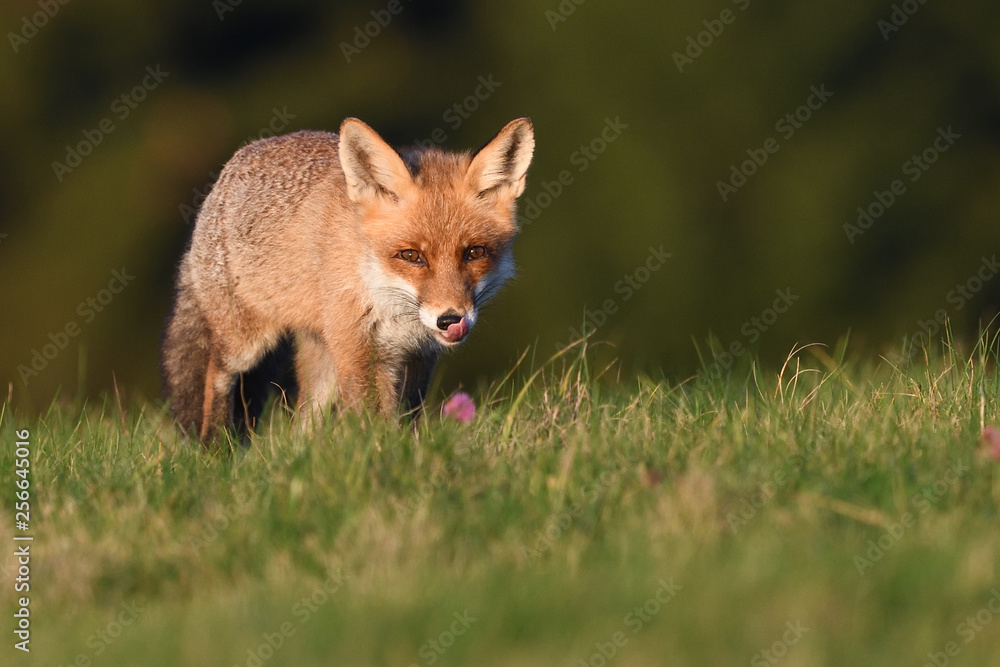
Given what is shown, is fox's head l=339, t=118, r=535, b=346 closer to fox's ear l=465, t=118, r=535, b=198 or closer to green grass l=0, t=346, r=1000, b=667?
fox's ear l=465, t=118, r=535, b=198

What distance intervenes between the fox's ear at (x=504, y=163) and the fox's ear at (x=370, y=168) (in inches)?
10.9

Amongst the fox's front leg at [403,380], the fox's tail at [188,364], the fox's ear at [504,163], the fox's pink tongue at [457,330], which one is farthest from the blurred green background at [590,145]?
the fox's pink tongue at [457,330]

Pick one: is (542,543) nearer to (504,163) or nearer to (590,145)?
(504,163)

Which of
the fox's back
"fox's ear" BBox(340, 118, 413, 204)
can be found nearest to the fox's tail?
the fox's back

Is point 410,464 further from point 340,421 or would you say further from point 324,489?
point 340,421

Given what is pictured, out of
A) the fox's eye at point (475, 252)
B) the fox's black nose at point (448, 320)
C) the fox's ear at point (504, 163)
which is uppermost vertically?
the fox's ear at point (504, 163)

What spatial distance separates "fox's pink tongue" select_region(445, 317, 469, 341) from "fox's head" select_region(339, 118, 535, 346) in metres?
0.03

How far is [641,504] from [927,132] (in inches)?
322

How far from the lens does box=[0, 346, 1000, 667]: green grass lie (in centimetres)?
239

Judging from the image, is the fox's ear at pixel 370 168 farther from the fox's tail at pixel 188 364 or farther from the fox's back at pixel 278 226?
the fox's tail at pixel 188 364

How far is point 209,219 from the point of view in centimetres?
580

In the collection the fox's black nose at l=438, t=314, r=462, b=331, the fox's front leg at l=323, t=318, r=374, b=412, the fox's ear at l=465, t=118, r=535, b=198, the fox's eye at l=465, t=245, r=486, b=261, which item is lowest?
the fox's front leg at l=323, t=318, r=374, b=412

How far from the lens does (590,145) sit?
33.0 ft

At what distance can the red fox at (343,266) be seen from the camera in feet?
15.7
